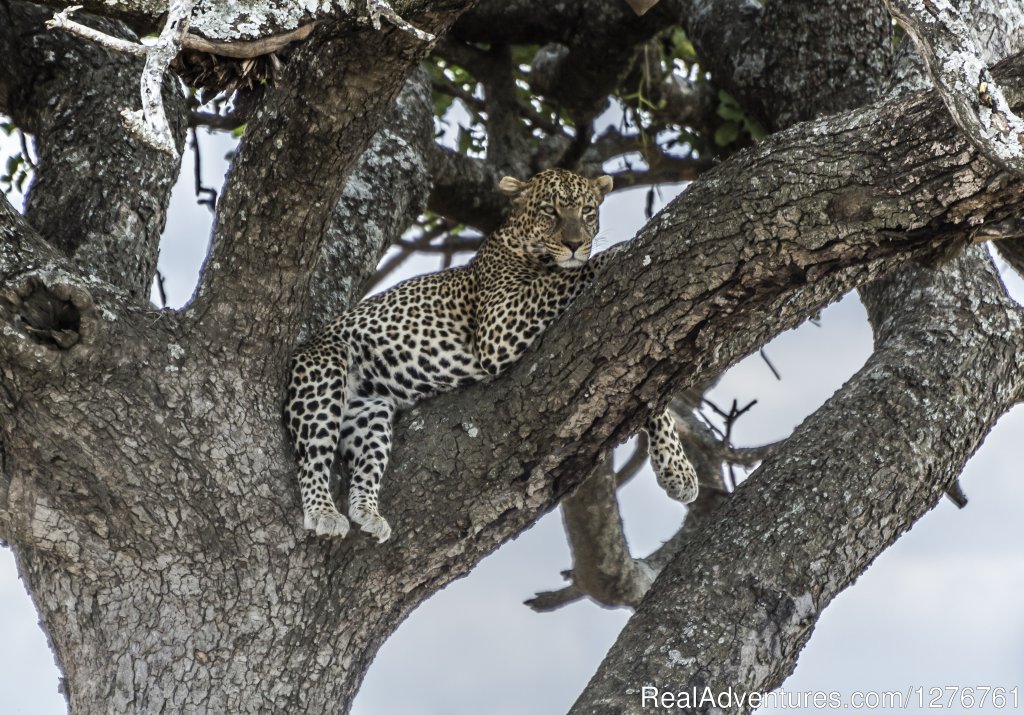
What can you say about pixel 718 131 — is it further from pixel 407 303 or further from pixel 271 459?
pixel 271 459

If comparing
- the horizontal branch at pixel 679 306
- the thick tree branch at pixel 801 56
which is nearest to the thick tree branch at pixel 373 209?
the horizontal branch at pixel 679 306

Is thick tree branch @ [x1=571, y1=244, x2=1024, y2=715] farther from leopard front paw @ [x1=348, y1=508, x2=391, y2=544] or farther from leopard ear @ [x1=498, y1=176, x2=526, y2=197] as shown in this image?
leopard ear @ [x1=498, y1=176, x2=526, y2=197]

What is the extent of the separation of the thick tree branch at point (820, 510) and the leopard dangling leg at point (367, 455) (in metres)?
1.01

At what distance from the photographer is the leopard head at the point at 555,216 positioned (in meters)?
5.96

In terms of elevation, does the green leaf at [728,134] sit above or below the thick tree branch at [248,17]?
above

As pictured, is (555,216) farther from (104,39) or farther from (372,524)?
(104,39)

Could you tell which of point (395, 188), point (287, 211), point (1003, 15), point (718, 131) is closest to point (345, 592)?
point (287, 211)

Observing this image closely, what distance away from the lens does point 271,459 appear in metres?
4.70

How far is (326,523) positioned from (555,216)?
2.24 metres

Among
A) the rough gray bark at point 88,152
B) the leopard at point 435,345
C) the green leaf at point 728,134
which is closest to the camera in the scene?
the leopard at point 435,345

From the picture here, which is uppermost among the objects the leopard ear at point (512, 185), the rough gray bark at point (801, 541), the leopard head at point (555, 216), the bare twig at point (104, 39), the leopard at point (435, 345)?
the leopard ear at point (512, 185)

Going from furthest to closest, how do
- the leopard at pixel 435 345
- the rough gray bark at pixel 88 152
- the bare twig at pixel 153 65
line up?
the rough gray bark at pixel 88 152, the leopard at pixel 435 345, the bare twig at pixel 153 65

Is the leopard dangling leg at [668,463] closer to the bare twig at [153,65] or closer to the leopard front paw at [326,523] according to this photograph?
the leopard front paw at [326,523]

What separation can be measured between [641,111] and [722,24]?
123 centimetres
